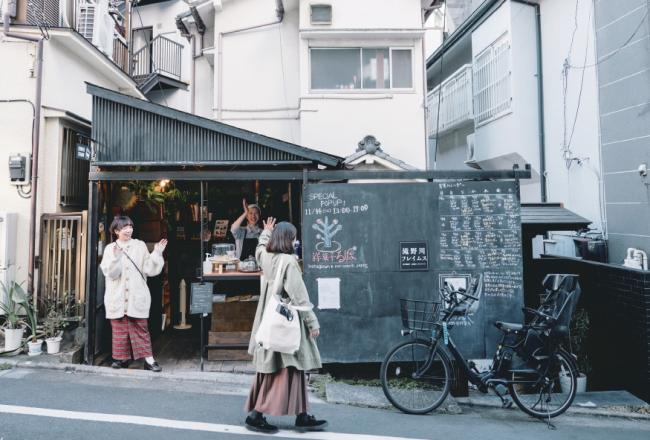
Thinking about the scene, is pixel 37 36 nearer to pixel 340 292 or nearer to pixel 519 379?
pixel 340 292

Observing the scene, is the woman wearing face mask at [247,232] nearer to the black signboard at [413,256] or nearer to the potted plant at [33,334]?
the black signboard at [413,256]

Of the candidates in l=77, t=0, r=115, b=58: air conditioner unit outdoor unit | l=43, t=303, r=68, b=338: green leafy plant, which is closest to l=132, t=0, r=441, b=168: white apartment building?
→ l=77, t=0, r=115, b=58: air conditioner unit outdoor unit

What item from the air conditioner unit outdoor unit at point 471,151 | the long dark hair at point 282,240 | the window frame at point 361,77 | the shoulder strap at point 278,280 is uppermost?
the window frame at point 361,77

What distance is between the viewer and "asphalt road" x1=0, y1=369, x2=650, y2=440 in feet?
17.2

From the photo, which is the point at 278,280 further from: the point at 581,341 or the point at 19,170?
the point at 19,170

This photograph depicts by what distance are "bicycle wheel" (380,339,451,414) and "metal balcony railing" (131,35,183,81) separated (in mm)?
16103

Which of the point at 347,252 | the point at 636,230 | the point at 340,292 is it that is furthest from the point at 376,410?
the point at 636,230

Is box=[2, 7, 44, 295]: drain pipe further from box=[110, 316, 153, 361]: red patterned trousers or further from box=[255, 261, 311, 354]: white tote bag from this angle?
box=[255, 261, 311, 354]: white tote bag

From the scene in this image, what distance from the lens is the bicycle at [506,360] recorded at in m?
6.16

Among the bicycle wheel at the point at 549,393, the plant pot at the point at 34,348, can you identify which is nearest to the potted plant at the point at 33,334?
the plant pot at the point at 34,348

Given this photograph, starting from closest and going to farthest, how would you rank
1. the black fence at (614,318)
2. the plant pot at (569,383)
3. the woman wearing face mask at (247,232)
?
1. the plant pot at (569,383)
2. the black fence at (614,318)
3. the woman wearing face mask at (247,232)

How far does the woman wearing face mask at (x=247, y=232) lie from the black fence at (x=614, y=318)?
5505 mm

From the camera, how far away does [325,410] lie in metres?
6.15

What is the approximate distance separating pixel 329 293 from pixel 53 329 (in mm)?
4815
